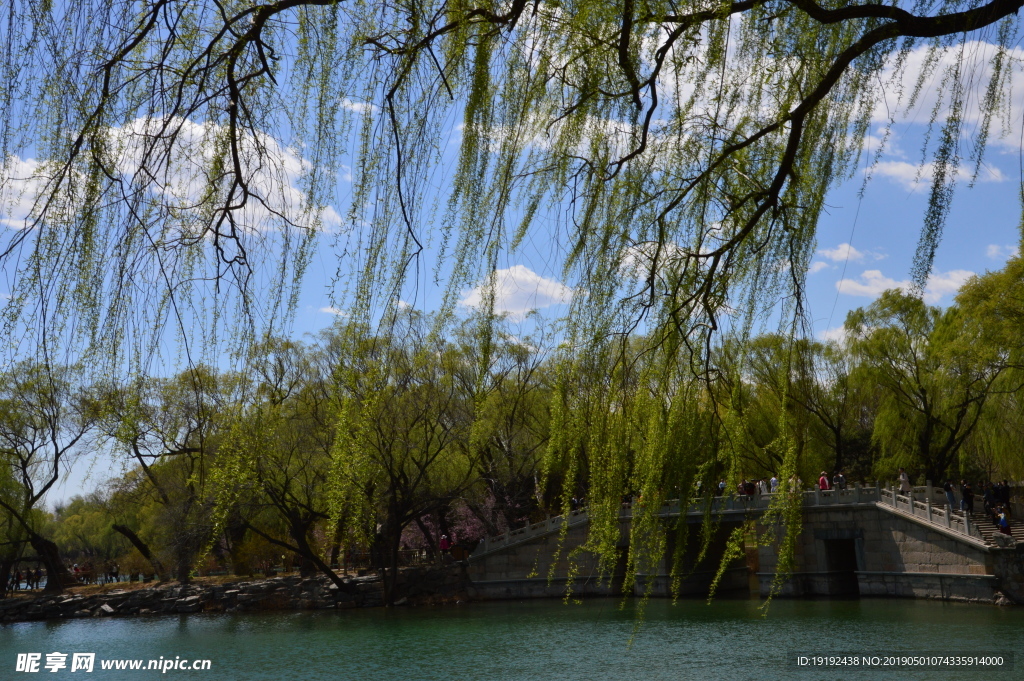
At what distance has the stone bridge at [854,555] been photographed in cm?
1748

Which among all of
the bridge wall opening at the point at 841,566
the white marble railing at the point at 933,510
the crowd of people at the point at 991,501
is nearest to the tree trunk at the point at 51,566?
the bridge wall opening at the point at 841,566

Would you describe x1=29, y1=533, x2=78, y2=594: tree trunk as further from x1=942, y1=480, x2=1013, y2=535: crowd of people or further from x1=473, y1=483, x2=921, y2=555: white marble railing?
x1=942, y1=480, x2=1013, y2=535: crowd of people

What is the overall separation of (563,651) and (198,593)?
13.9m

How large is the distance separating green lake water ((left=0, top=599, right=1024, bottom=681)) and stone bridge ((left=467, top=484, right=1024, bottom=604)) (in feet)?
2.40

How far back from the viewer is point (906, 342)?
23.0 metres

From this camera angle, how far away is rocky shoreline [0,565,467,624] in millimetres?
24109

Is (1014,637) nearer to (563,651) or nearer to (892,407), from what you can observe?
(563,651)

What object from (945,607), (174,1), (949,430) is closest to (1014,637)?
(945,607)

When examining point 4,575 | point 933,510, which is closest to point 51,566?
point 4,575

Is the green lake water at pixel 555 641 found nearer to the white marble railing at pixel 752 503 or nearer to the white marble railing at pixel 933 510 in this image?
the white marble railing at pixel 933 510

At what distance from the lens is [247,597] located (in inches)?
969

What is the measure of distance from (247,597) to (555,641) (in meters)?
11.6

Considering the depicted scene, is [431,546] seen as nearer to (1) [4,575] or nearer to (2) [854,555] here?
(2) [854,555]

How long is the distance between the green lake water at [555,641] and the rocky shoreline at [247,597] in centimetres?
138
